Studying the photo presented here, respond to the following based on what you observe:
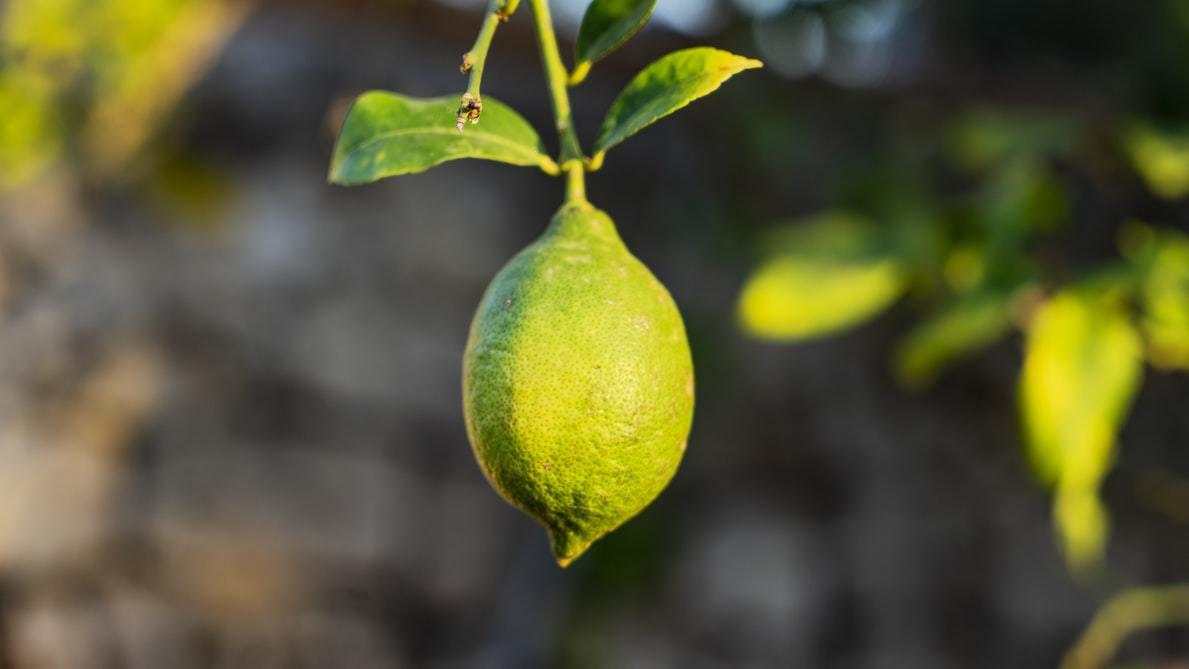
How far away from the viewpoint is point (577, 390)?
473 mm

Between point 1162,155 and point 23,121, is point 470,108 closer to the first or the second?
point 1162,155

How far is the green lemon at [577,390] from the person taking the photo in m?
0.48

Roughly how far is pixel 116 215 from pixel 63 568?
577 millimetres

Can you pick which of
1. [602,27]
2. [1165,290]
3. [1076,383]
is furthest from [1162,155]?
[602,27]

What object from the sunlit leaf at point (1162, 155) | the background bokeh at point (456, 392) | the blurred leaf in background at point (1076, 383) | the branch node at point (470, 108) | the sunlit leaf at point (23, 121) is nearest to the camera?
the branch node at point (470, 108)

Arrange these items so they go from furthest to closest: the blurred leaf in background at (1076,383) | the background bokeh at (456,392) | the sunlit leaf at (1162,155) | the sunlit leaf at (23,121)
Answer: the background bokeh at (456,392), the sunlit leaf at (23,121), the sunlit leaf at (1162,155), the blurred leaf in background at (1076,383)

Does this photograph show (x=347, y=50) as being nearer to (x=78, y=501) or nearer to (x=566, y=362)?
(x=78, y=501)

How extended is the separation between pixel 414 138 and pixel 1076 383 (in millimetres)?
719

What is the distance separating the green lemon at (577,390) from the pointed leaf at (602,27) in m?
0.09

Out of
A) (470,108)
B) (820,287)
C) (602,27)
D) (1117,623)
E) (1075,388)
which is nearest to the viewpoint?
(470,108)

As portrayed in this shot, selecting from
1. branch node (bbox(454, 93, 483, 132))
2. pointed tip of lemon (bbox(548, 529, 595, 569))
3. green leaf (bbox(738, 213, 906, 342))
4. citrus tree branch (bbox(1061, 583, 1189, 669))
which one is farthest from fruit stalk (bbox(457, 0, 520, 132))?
citrus tree branch (bbox(1061, 583, 1189, 669))

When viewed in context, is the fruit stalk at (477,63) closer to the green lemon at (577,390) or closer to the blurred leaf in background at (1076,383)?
the green lemon at (577,390)

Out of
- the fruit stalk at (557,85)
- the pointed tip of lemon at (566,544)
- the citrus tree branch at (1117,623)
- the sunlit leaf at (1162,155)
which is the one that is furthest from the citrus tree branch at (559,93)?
the citrus tree branch at (1117,623)

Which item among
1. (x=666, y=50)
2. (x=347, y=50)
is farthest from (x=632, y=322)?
(x=347, y=50)
